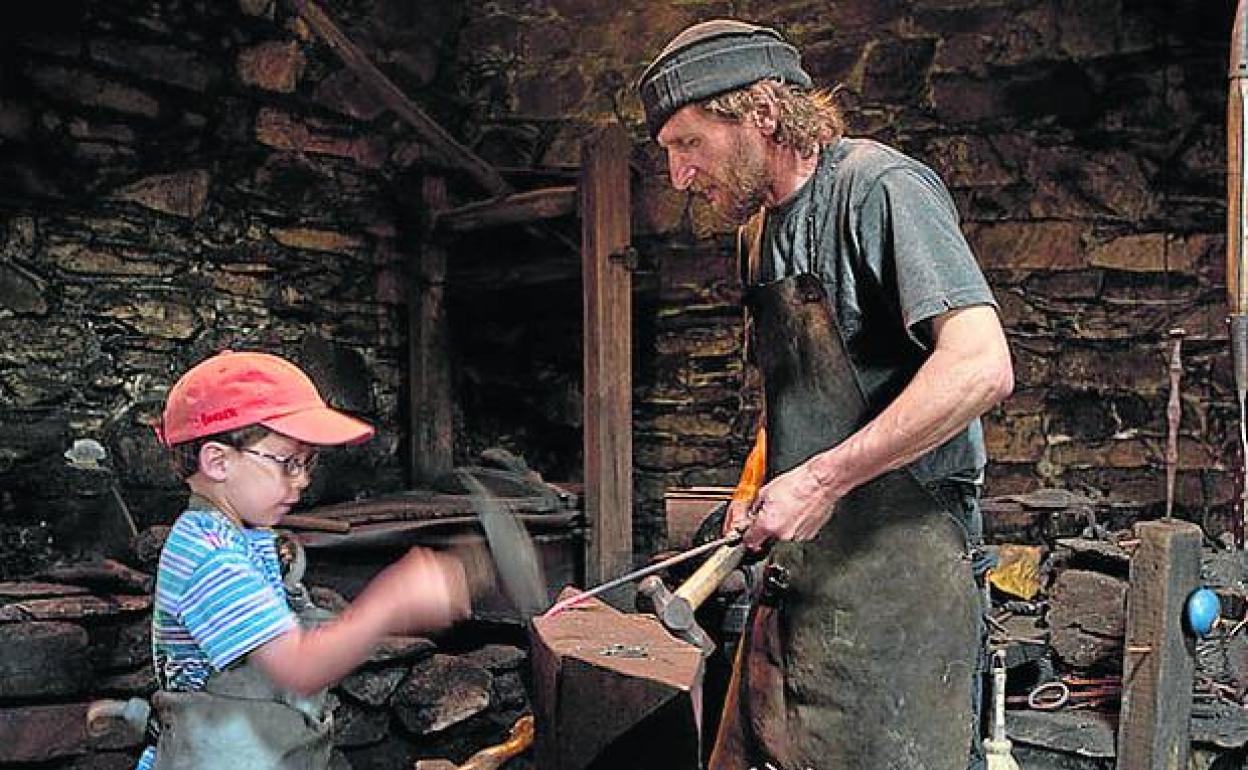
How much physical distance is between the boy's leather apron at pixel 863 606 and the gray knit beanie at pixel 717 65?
327mm

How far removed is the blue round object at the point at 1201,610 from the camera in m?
2.95

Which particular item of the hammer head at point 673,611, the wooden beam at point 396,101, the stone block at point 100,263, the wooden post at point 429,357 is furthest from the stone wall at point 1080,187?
the hammer head at point 673,611

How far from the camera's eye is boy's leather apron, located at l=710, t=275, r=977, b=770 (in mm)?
1954

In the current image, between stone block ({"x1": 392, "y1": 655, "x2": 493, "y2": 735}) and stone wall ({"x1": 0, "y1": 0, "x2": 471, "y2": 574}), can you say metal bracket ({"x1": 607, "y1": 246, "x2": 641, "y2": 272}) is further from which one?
stone block ({"x1": 392, "y1": 655, "x2": 493, "y2": 735})

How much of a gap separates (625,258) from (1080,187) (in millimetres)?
1701

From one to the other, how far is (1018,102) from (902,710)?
3.40 metres

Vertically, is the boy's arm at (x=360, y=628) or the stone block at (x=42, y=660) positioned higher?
the boy's arm at (x=360, y=628)

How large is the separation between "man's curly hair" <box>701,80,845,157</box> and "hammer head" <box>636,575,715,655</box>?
2.38ft

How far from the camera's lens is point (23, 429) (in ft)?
13.8

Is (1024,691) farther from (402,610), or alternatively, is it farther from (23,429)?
(23,429)

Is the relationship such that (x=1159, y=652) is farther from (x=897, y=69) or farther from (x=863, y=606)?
(x=897, y=69)

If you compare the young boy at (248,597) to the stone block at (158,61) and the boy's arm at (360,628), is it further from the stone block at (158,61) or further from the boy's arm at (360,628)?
the stone block at (158,61)

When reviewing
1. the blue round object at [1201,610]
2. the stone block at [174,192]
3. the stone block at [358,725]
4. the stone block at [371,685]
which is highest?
the stone block at [174,192]

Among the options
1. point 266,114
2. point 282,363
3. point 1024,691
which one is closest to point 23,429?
point 266,114
